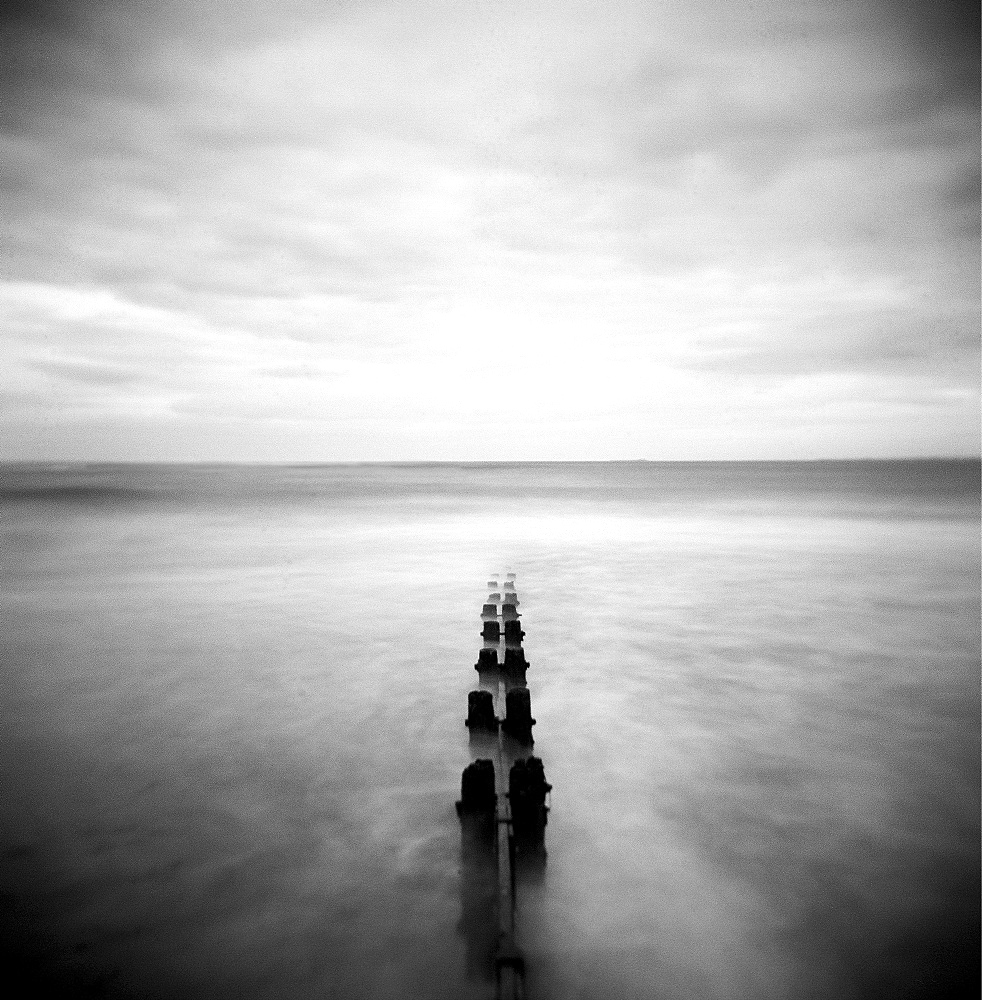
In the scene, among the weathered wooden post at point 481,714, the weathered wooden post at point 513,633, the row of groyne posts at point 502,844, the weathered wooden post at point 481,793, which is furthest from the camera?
the weathered wooden post at point 513,633

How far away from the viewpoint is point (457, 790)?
5.44 m

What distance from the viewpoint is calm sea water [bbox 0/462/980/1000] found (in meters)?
3.76

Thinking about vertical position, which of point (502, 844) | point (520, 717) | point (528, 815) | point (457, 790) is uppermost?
point (520, 717)

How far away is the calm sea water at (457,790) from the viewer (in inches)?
148

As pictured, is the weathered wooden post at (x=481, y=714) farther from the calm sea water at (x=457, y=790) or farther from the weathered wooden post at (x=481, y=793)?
the weathered wooden post at (x=481, y=793)

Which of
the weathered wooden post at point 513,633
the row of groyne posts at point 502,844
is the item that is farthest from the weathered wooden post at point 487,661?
the row of groyne posts at point 502,844

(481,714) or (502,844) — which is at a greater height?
(481,714)

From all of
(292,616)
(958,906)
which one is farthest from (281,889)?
(292,616)

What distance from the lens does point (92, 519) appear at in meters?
30.9

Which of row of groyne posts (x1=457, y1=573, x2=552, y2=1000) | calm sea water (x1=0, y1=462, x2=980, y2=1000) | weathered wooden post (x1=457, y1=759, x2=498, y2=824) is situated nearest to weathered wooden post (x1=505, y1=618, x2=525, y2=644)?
calm sea water (x1=0, y1=462, x2=980, y2=1000)

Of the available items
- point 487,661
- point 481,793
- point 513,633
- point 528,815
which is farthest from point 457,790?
point 513,633

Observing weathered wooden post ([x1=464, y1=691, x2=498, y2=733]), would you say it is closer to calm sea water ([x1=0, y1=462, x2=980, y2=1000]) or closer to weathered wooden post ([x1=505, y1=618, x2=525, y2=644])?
calm sea water ([x1=0, y1=462, x2=980, y2=1000])

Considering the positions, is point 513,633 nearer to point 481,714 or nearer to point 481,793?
point 481,714

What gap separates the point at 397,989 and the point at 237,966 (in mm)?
905
